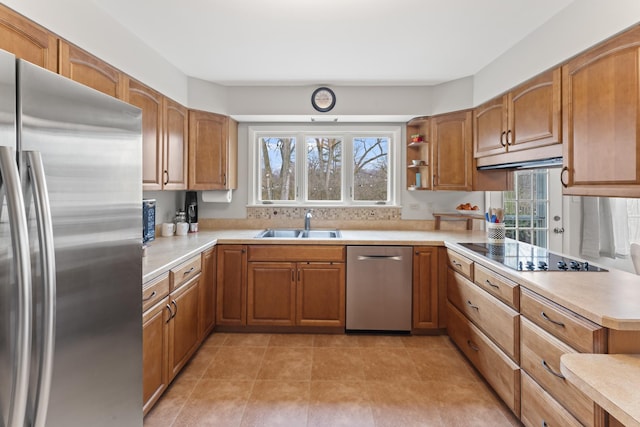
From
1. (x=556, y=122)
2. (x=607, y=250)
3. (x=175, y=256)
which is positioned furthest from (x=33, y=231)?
(x=607, y=250)

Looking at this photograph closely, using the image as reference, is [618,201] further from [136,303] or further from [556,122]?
[136,303]

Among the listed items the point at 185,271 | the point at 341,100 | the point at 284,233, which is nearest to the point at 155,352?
the point at 185,271

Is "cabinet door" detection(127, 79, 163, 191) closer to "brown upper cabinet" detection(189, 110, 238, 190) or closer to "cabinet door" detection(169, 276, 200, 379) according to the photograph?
"brown upper cabinet" detection(189, 110, 238, 190)

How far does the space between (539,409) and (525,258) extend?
0.91 meters

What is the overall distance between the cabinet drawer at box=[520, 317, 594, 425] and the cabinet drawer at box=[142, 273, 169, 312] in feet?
6.39

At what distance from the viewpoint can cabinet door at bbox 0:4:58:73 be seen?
4.62 feet

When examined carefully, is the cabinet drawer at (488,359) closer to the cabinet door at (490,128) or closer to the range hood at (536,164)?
the range hood at (536,164)

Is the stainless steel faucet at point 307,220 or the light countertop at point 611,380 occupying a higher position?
the stainless steel faucet at point 307,220

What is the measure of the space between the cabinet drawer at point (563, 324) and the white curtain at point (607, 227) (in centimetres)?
102

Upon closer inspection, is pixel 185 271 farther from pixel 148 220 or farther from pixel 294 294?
pixel 294 294

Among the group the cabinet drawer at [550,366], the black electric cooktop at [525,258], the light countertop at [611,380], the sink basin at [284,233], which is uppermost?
the sink basin at [284,233]

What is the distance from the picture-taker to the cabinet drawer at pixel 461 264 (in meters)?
2.56

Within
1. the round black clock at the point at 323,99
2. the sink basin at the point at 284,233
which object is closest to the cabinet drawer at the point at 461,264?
the sink basin at the point at 284,233

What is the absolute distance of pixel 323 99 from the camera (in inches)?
134
